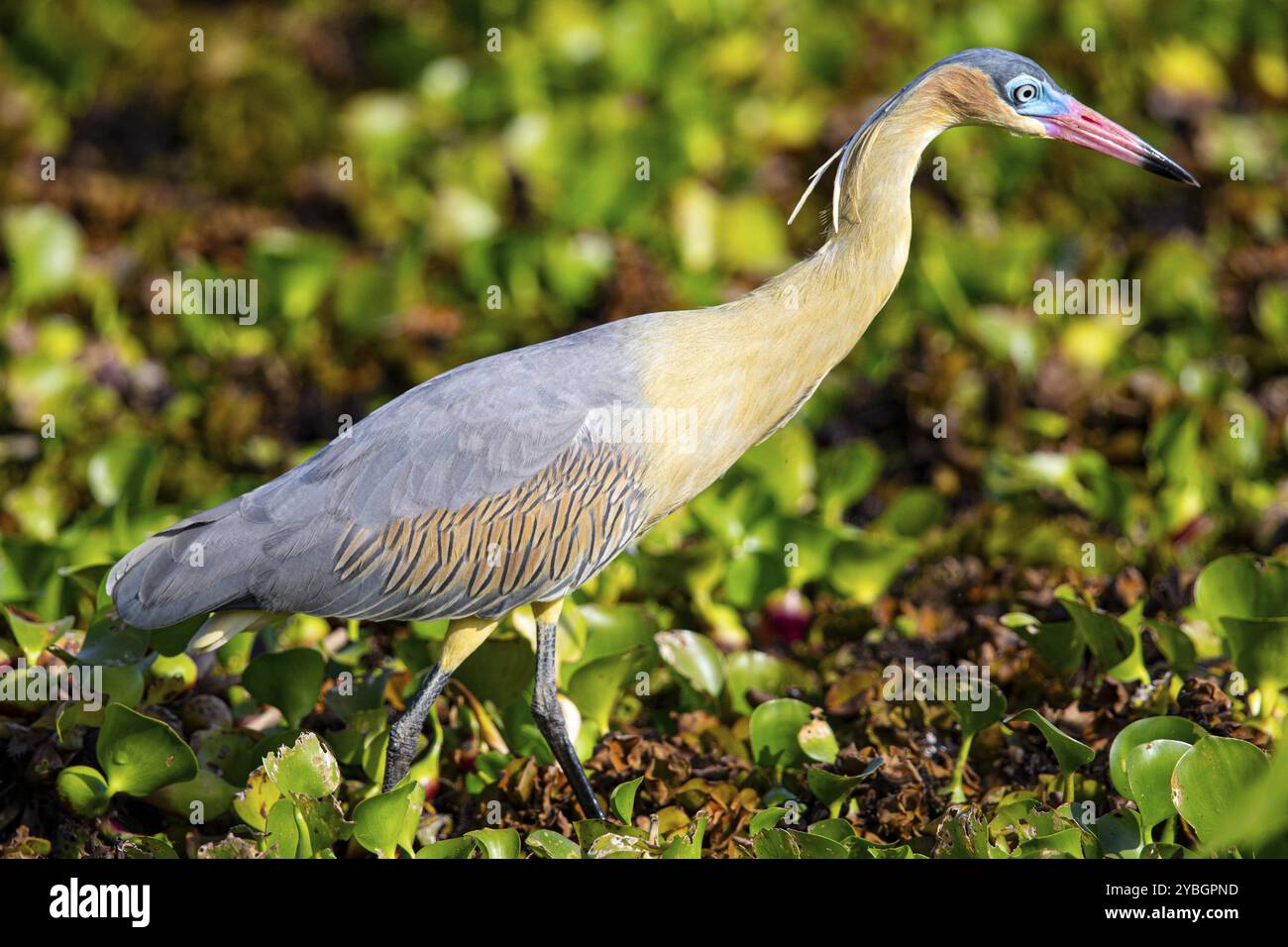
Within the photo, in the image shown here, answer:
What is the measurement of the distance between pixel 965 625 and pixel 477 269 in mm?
3028

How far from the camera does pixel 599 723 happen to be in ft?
13.7

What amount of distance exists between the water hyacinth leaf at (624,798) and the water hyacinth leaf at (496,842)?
0.85 feet

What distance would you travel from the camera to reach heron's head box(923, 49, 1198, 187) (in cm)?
355

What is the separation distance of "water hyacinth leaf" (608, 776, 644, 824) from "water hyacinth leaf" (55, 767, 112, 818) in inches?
47.2

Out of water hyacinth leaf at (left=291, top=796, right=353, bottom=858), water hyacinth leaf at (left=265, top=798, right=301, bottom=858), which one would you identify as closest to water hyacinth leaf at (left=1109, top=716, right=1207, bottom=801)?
water hyacinth leaf at (left=291, top=796, right=353, bottom=858)

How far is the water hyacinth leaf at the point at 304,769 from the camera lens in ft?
11.5

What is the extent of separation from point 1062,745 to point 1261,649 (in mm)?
721

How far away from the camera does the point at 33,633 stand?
13.3 feet

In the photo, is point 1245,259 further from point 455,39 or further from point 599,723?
point 455,39

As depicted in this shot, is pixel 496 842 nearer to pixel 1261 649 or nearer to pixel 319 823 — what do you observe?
pixel 319 823

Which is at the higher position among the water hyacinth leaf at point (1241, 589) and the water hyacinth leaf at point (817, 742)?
the water hyacinth leaf at point (1241, 589)

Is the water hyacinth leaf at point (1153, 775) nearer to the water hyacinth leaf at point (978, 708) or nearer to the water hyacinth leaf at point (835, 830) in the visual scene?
the water hyacinth leaf at point (978, 708)

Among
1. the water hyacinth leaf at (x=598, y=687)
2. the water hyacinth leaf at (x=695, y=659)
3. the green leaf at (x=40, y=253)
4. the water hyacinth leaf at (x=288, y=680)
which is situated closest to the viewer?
the water hyacinth leaf at (x=288, y=680)

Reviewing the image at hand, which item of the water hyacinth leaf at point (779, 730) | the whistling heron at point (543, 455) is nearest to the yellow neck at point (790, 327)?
the whistling heron at point (543, 455)
